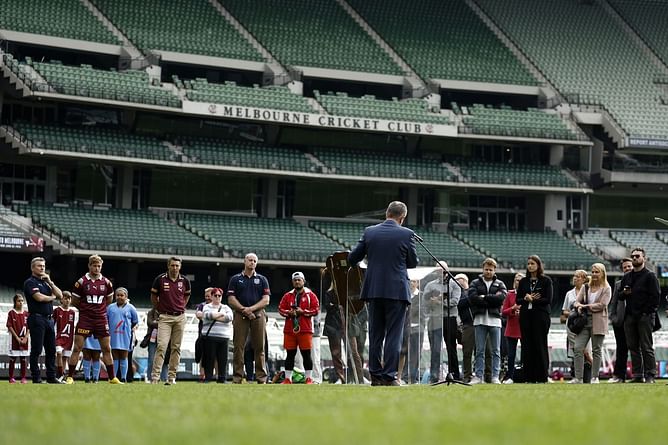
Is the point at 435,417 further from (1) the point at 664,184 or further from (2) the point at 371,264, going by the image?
(1) the point at 664,184

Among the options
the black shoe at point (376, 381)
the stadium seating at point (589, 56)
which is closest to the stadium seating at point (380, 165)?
the stadium seating at point (589, 56)

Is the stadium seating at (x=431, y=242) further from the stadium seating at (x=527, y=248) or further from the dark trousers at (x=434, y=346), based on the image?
the dark trousers at (x=434, y=346)

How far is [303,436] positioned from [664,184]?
49588mm

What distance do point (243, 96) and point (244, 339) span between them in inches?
1090

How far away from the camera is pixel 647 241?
52.4 m

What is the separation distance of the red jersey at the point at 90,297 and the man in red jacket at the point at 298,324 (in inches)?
121

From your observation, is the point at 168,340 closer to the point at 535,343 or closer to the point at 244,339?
the point at 244,339

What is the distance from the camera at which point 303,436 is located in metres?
5.98

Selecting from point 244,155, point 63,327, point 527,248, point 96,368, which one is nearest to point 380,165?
point 244,155

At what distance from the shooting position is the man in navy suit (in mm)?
14188

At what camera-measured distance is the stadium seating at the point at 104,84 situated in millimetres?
43219

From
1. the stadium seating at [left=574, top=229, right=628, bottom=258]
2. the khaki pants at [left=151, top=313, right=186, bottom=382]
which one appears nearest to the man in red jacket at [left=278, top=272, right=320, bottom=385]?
the khaki pants at [left=151, top=313, right=186, bottom=382]

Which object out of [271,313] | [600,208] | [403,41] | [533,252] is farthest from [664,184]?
[271,313]

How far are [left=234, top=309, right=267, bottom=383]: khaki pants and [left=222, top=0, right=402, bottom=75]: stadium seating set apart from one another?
3040 cm
